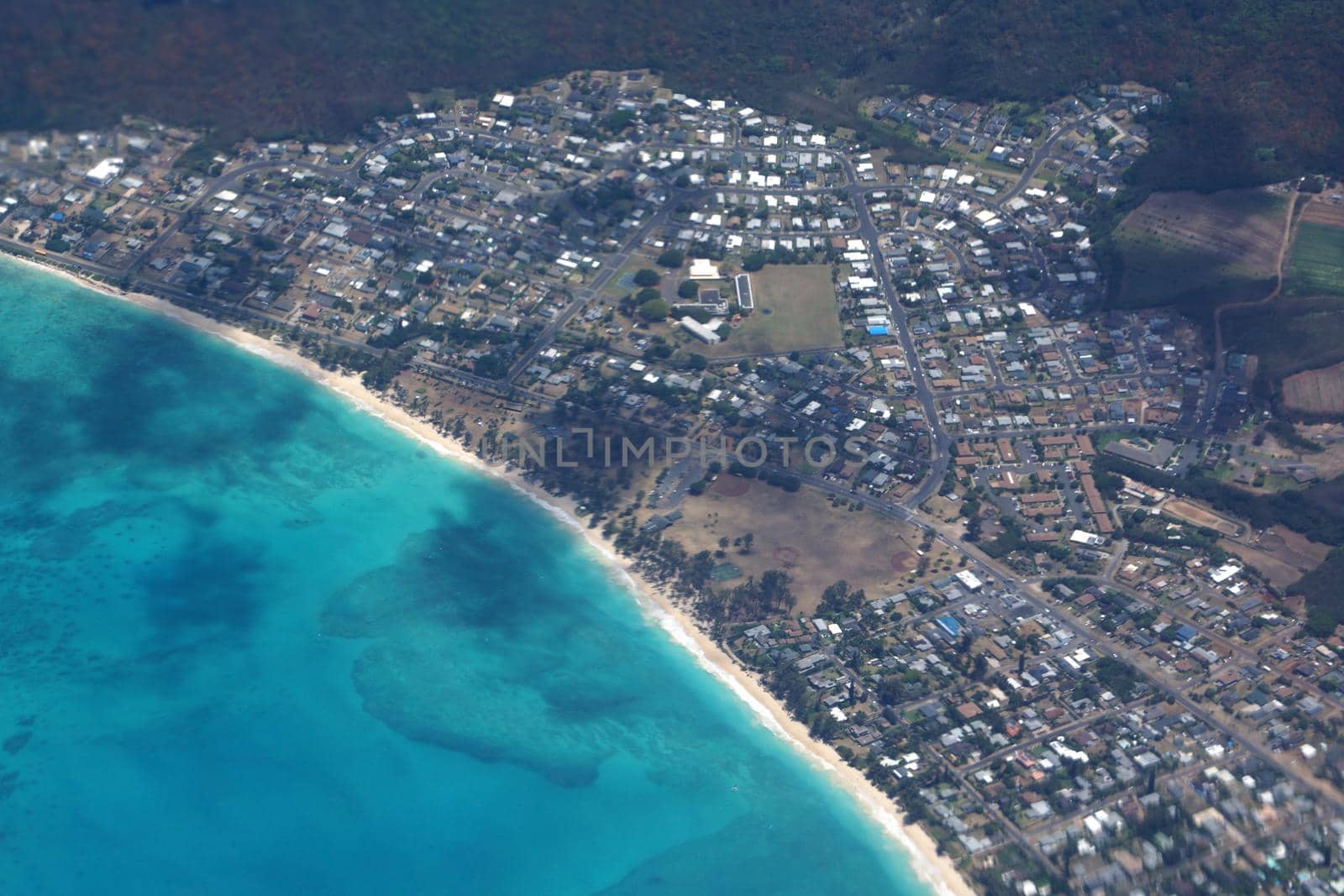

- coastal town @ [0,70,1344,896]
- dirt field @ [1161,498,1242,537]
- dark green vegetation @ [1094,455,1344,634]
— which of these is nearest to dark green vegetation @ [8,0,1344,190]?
coastal town @ [0,70,1344,896]

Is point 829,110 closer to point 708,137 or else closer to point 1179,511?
point 708,137

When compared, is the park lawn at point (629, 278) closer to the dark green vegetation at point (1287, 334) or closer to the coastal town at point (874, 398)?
the coastal town at point (874, 398)

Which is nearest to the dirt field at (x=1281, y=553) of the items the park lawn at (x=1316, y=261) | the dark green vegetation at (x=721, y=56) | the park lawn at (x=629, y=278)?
the park lawn at (x=1316, y=261)

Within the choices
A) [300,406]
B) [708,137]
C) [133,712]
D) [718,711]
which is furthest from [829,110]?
[133,712]

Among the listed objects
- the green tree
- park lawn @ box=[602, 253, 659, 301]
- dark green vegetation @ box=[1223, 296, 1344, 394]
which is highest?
dark green vegetation @ box=[1223, 296, 1344, 394]

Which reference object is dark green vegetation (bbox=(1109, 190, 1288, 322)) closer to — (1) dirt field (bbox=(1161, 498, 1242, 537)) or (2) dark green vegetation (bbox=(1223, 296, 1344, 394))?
(2) dark green vegetation (bbox=(1223, 296, 1344, 394))

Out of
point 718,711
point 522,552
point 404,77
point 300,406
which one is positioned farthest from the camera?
point 404,77
